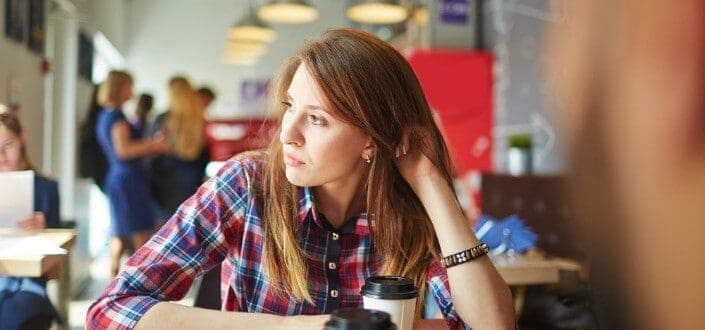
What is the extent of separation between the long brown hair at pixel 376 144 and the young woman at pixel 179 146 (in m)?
0.67

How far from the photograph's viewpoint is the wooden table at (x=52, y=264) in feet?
3.43

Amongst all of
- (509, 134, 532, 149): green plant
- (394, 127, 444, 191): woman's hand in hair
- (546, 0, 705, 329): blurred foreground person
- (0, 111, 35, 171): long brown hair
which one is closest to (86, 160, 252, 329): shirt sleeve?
(394, 127, 444, 191): woman's hand in hair

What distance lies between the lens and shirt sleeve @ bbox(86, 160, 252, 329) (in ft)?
2.93

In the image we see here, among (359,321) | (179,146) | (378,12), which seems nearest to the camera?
(359,321)

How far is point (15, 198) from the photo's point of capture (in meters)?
1.10

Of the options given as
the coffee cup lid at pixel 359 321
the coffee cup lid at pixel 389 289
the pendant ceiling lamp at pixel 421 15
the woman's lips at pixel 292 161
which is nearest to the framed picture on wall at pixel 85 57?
the woman's lips at pixel 292 161

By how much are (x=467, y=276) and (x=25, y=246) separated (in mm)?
647

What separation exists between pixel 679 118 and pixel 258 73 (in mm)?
1306

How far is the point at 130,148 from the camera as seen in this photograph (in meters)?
1.81

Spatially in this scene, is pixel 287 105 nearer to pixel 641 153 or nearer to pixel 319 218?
pixel 319 218

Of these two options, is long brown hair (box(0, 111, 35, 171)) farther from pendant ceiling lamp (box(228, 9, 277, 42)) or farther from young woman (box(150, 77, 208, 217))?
pendant ceiling lamp (box(228, 9, 277, 42))

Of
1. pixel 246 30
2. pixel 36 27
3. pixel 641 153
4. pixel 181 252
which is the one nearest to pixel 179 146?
pixel 246 30

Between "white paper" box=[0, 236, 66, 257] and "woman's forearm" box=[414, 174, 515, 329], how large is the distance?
1.92 feet

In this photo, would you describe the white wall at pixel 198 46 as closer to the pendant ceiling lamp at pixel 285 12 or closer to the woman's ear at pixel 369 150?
the pendant ceiling lamp at pixel 285 12
